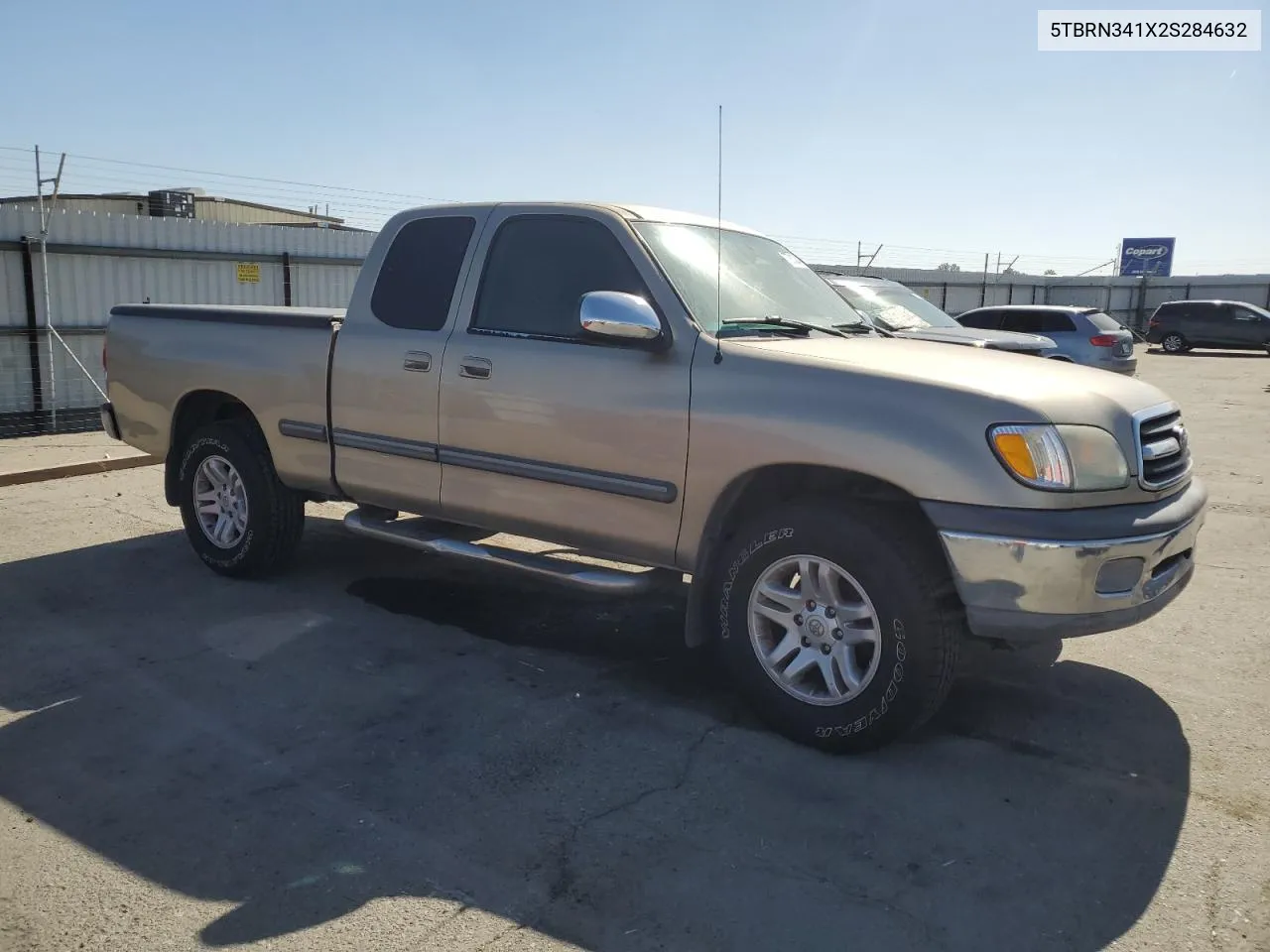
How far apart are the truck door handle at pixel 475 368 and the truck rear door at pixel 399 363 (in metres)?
0.17

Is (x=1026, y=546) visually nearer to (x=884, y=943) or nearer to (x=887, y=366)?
(x=887, y=366)

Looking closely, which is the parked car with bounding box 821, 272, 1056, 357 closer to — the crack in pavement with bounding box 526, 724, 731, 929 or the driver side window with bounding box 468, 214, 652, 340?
the driver side window with bounding box 468, 214, 652, 340

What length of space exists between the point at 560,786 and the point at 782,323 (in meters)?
2.17

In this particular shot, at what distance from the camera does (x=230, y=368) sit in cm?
592

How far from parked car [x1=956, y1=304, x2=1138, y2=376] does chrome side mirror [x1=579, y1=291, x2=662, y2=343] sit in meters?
12.8

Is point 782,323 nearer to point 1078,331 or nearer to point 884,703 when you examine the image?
point 884,703

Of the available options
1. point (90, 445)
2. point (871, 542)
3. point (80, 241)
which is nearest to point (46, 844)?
point (871, 542)

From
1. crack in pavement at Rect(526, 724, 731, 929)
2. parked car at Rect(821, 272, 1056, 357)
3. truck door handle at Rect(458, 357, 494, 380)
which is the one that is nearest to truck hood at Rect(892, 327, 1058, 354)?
parked car at Rect(821, 272, 1056, 357)

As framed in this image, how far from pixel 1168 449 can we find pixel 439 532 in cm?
341

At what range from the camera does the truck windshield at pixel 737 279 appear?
4.49m

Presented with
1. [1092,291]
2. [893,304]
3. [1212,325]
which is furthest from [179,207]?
[1092,291]

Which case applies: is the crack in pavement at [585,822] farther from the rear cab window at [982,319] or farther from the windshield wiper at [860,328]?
the rear cab window at [982,319]

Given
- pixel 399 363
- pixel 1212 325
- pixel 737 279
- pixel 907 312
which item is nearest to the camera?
pixel 737 279

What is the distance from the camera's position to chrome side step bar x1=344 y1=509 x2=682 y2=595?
4426 mm
